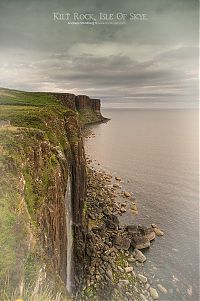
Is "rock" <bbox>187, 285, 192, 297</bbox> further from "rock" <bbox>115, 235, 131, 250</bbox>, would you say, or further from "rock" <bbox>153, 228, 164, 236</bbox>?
"rock" <bbox>153, 228, 164, 236</bbox>

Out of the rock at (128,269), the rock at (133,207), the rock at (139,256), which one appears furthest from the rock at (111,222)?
the rock at (128,269)

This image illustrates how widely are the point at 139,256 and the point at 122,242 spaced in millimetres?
2124

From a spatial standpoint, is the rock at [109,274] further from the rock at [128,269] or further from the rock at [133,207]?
the rock at [133,207]

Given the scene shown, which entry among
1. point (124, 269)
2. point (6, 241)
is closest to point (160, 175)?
point (124, 269)

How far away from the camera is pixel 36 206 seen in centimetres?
1354

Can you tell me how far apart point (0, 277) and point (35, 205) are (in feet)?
19.1

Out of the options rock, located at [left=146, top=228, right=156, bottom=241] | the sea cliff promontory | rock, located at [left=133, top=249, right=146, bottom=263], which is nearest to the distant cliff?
the sea cliff promontory

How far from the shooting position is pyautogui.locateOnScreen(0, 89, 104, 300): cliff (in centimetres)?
Answer: 886

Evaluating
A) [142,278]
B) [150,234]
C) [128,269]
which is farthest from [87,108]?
[142,278]

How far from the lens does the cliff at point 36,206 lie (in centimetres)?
886

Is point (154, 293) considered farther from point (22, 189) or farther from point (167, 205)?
point (167, 205)

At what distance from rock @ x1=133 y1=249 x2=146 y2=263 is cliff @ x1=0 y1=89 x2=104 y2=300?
5.78 metres

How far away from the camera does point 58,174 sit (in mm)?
19359

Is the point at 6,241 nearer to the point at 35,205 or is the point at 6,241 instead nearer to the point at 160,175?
the point at 35,205
